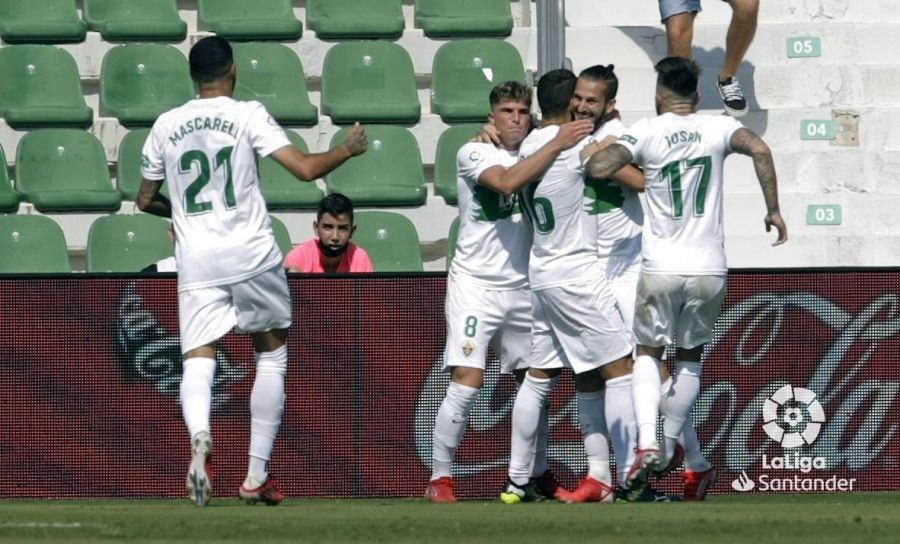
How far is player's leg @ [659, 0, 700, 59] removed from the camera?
9852 millimetres

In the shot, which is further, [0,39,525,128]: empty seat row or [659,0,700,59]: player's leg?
[0,39,525,128]: empty seat row

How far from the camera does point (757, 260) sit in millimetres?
9820

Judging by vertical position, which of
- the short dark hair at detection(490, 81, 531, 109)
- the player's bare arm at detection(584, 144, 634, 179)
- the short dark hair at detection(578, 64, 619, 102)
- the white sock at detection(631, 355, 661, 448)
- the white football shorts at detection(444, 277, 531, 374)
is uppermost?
the short dark hair at detection(578, 64, 619, 102)

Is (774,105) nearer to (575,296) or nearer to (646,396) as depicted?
(575,296)

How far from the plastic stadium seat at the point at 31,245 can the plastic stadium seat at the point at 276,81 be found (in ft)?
4.99

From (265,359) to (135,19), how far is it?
4.99 metres

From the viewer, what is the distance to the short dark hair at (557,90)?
23.4 feet

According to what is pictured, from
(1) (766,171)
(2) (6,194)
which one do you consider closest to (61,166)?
(2) (6,194)

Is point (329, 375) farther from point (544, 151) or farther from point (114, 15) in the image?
point (114, 15)

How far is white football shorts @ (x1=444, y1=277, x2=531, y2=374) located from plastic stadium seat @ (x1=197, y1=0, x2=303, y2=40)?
399 cm

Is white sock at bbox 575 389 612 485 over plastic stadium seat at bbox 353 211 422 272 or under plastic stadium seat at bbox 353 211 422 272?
under

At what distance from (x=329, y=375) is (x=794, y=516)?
118 inches

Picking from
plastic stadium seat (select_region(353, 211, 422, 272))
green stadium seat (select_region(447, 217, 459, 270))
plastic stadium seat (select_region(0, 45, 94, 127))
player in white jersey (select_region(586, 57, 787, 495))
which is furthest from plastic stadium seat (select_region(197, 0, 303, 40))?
player in white jersey (select_region(586, 57, 787, 495))

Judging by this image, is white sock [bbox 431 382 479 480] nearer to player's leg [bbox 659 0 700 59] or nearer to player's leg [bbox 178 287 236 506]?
player's leg [bbox 178 287 236 506]
